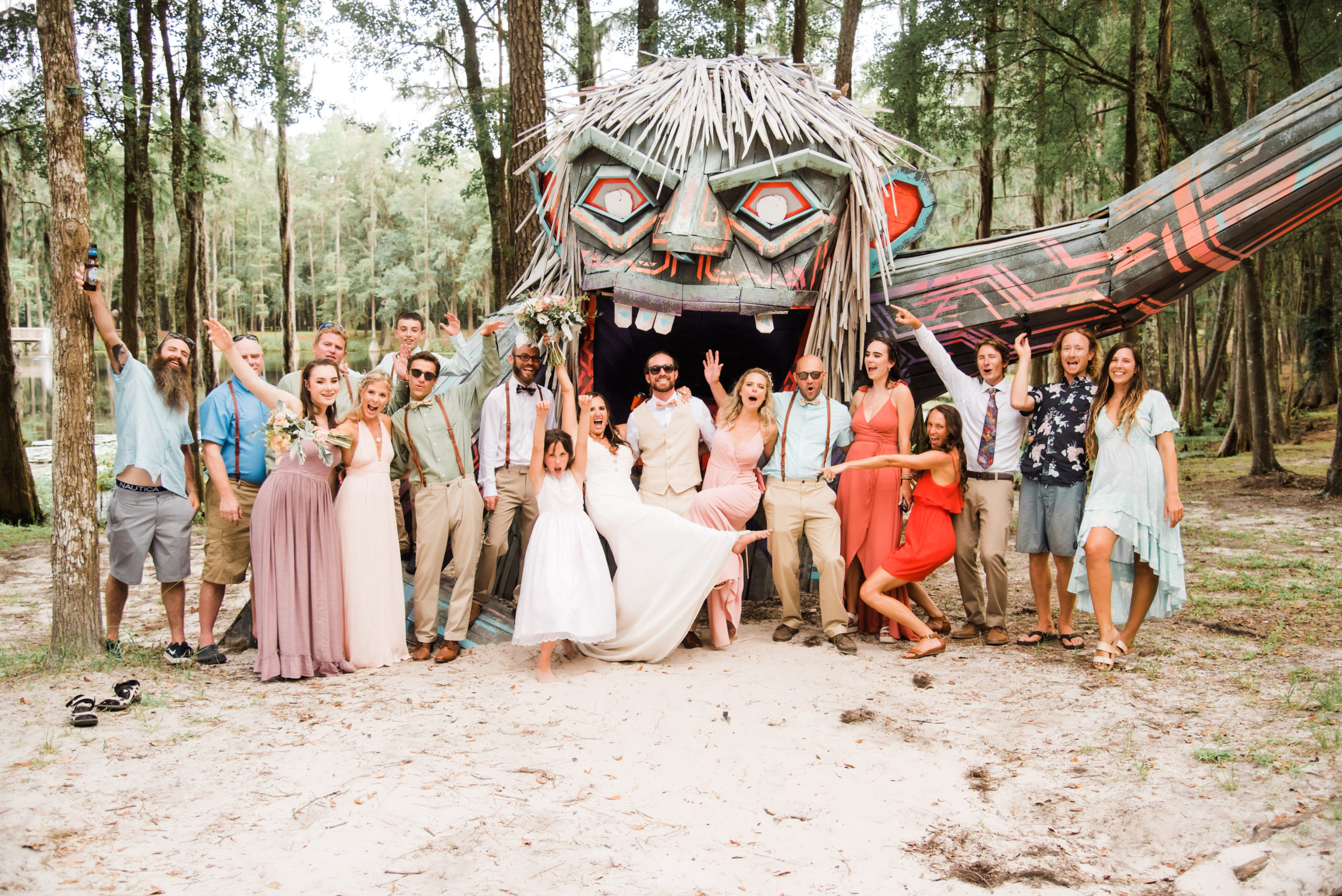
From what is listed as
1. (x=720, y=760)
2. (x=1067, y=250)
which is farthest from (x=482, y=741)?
(x=1067, y=250)

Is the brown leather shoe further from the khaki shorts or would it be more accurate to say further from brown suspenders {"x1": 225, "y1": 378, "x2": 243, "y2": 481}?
brown suspenders {"x1": 225, "y1": 378, "x2": 243, "y2": 481}

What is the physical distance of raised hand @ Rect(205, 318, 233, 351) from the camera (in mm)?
4594

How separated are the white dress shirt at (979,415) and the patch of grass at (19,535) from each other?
8.24 meters

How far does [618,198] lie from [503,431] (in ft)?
5.40

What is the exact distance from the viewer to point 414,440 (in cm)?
511

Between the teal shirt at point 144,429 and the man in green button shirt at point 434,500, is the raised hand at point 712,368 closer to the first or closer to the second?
the man in green button shirt at point 434,500

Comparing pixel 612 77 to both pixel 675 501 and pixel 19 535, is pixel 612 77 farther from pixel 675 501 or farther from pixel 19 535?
pixel 19 535

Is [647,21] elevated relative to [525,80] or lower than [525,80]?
elevated

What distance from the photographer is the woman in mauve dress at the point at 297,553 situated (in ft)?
15.1

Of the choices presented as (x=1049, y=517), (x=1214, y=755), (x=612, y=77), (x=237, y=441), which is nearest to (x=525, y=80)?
(x=612, y=77)

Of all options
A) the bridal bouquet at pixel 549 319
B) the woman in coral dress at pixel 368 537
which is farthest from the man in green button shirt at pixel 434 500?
the bridal bouquet at pixel 549 319

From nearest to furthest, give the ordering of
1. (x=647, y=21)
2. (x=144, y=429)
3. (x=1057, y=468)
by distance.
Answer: (x=144, y=429) → (x=1057, y=468) → (x=647, y=21)

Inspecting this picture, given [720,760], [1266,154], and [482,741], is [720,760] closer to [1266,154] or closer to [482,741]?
[482,741]

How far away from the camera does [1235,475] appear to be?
11.9 meters
